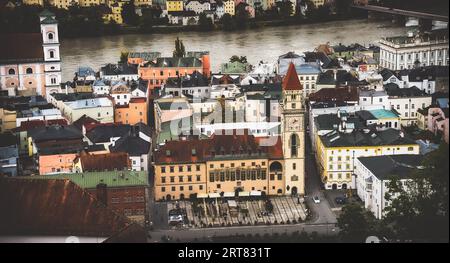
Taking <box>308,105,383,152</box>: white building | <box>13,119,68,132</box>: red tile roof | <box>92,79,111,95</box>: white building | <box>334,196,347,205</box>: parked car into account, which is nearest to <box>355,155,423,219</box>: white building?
<box>334,196,347,205</box>: parked car

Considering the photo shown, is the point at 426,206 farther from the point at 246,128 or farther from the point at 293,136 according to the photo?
the point at 246,128

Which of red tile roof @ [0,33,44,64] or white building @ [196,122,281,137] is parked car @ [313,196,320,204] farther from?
red tile roof @ [0,33,44,64]

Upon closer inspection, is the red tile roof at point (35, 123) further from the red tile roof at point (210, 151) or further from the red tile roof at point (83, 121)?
the red tile roof at point (210, 151)

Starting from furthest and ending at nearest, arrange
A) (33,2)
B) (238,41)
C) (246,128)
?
(33,2) < (238,41) < (246,128)

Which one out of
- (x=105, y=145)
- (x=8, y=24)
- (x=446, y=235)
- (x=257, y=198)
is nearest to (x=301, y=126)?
(x=257, y=198)

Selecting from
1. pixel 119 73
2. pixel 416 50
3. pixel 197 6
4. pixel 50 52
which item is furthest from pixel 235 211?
pixel 197 6

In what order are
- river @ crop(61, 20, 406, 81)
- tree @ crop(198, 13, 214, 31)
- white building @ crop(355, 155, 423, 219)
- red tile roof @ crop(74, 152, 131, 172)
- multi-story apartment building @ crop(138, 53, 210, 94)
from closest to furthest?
1. white building @ crop(355, 155, 423, 219)
2. red tile roof @ crop(74, 152, 131, 172)
3. multi-story apartment building @ crop(138, 53, 210, 94)
4. river @ crop(61, 20, 406, 81)
5. tree @ crop(198, 13, 214, 31)
